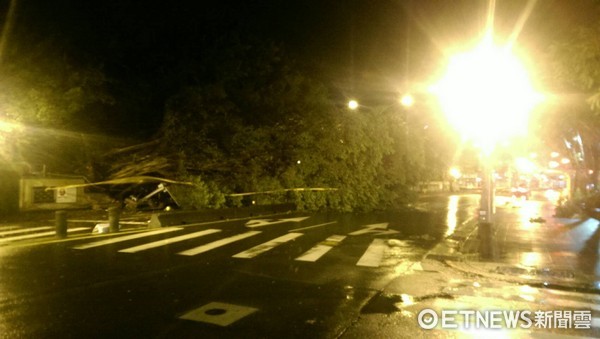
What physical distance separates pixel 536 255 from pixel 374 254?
173 inches

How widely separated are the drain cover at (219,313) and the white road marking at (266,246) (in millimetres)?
4695

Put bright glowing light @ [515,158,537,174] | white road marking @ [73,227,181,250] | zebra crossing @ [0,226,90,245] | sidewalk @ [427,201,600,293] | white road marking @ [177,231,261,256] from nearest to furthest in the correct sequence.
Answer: sidewalk @ [427,201,600,293] < white road marking @ [177,231,261,256] < white road marking @ [73,227,181,250] < zebra crossing @ [0,226,90,245] < bright glowing light @ [515,158,537,174]

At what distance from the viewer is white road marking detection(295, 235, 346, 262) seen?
12780 mm

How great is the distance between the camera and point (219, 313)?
24.9 ft

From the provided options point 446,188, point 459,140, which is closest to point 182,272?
point 459,140

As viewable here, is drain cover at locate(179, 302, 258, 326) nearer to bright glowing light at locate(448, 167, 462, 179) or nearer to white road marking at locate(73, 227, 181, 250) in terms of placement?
white road marking at locate(73, 227, 181, 250)

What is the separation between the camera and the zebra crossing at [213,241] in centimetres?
1324

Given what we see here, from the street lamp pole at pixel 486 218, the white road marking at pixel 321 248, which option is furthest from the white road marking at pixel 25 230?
the street lamp pole at pixel 486 218

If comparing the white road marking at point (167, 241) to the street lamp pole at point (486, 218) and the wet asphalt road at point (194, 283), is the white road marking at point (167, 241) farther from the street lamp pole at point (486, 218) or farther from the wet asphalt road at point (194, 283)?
the street lamp pole at point (486, 218)

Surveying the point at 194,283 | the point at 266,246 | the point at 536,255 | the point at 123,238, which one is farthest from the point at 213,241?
the point at 536,255

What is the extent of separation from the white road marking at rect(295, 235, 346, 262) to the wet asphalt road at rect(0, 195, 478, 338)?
0.03m

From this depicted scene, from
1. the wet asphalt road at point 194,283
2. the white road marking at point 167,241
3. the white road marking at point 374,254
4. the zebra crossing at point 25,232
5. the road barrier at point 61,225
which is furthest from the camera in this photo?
the zebra crossing at point 25,232

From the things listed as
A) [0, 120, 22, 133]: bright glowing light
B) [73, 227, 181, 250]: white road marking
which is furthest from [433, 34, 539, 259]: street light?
[0, 120, 22, 133]: bright glowing light

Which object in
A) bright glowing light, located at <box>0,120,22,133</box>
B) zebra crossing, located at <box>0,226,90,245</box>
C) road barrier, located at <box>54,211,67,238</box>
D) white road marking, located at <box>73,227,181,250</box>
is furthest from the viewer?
bright glowing light, located at <box>0,120,22,133</box>
